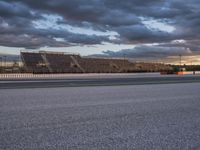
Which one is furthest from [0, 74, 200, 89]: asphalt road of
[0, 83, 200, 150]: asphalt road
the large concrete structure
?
the large concrete structure

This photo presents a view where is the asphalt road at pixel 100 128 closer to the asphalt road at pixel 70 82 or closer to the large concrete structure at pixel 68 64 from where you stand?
the asphalt road at pixel 70 82

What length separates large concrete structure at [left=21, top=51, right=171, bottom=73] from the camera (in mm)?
80000

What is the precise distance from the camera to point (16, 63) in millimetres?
74312

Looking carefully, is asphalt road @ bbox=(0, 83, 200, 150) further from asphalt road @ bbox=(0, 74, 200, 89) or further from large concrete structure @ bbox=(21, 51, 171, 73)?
large concrete structure @ bbox=(21, 51, 171, 73)

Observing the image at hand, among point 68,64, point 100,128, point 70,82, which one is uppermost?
point 68,64

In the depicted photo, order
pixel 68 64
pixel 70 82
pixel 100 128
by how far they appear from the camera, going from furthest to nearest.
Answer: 1. pixel 68 64
2. pixel 70 82
3. pixel 100 128

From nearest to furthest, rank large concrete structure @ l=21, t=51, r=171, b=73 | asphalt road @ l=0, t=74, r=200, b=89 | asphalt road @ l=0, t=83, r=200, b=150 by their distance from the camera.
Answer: asphalt road @ l=0, t=83, r=200, b=150, asphalt road @ l=0, t=74, r=200, b=89, large concrete structure @ l=21, t=51, r=171, b=73

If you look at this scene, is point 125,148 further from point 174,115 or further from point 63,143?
point 174,115

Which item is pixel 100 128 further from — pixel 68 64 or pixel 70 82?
pixel 68 64

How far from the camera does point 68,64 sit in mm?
89125

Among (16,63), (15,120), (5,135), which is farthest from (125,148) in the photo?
(16,63)

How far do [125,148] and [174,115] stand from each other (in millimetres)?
5023

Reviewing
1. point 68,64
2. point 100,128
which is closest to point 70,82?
point 100,128

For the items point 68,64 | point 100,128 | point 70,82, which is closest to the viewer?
point 100,128
